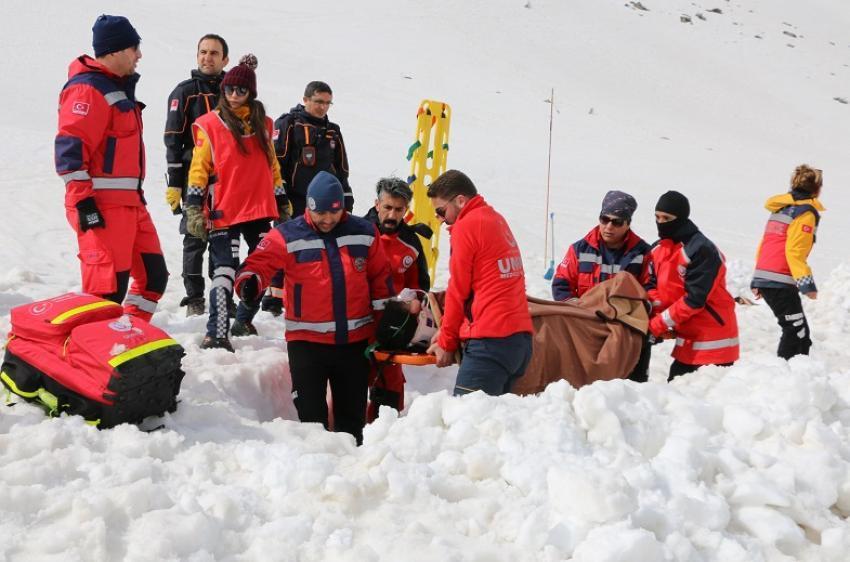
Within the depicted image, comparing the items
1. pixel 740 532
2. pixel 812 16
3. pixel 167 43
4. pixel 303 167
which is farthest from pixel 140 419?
pixel 812 16

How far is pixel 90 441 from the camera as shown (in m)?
3.35

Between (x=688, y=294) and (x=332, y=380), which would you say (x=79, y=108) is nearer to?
(x=332, y=380)

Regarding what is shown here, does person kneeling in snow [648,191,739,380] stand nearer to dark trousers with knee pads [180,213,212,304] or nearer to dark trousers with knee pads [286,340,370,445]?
dark trousers with knee pads [286,340,370,445]

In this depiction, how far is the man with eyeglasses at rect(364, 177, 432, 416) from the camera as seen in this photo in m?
5.37

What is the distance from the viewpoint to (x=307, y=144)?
22.9ft

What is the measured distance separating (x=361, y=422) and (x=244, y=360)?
92 centimetres

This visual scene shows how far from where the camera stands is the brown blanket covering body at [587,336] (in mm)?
4930

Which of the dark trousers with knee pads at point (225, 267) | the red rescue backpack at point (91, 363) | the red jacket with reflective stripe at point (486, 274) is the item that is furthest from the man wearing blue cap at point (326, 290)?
the red rescue backpack at point (91, 363)

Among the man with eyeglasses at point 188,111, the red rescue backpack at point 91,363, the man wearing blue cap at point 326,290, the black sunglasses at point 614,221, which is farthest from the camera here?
the man with eyeglasses at point 188,111

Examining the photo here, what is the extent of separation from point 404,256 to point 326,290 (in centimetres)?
82

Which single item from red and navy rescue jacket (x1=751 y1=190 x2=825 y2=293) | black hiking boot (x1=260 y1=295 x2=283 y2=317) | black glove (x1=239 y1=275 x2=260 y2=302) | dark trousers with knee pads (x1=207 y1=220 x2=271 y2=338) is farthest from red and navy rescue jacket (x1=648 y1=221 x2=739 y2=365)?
black hiking boot (x1=260 y1=295 x2=283 y2=317)

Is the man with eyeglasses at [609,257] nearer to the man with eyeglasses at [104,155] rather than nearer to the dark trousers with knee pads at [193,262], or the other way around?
the dark trousers with knee pads at [193,262]

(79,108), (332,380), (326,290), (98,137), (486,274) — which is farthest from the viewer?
(332,380)

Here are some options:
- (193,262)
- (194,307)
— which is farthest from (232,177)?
(194,307)
